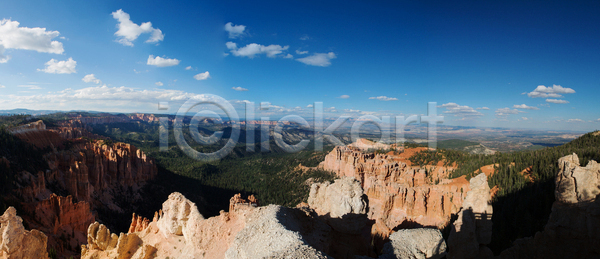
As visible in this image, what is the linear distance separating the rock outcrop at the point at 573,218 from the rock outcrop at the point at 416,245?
548cm

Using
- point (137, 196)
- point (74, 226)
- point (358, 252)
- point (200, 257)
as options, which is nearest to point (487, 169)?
point (358, 252)

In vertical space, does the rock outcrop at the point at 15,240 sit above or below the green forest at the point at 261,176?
above

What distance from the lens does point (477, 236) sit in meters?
13.9

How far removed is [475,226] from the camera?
13766 mm

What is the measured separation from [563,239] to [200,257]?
1857 cm

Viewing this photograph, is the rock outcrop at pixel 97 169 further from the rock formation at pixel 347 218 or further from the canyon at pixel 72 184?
the rock formation at pixel 347 218

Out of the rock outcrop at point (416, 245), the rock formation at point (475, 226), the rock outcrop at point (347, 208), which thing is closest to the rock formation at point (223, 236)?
the rock outcrop at point (347, 208)

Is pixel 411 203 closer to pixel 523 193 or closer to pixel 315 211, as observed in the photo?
pixel 523 193

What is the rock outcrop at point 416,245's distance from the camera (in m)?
11.8

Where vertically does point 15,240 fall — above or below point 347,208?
below

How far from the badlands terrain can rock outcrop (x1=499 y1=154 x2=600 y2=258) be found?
1.9 inches

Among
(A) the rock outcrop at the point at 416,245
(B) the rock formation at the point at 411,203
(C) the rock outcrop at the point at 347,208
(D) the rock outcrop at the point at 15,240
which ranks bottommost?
(B) the rock formation at the point at 411,203

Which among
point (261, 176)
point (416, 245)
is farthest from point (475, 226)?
point (261, 176)

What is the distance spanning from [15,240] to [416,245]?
79.2 ft
